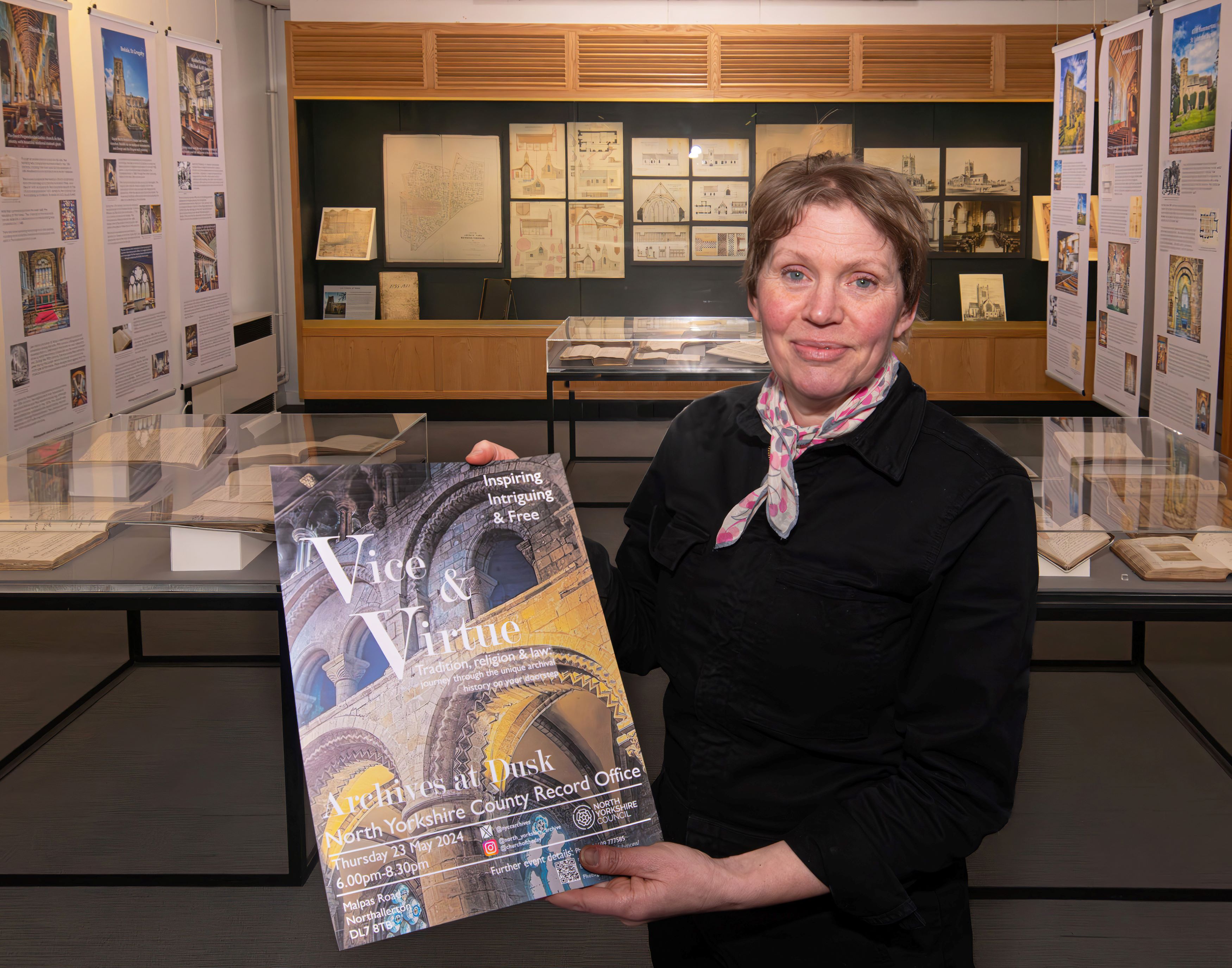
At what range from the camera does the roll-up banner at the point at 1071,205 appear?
20.2 feet

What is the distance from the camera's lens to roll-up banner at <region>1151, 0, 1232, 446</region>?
460 cm

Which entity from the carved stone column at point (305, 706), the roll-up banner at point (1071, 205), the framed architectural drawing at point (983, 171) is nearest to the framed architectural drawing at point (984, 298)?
the framed architectural drawing at point (983, 171)

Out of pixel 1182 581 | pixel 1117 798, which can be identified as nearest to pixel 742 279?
pixel 1182 581

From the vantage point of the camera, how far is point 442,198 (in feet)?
28.0

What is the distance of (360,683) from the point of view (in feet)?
3.79

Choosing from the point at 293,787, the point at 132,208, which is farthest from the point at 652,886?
the point at 132,208

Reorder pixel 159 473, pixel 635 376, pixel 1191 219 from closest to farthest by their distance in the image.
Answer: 1. pixel 159 473
2. pixel 1191 219
3. pixel 635 376

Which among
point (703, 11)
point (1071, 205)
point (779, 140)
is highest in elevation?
point (703, 11)

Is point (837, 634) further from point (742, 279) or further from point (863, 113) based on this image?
point (863, 113)

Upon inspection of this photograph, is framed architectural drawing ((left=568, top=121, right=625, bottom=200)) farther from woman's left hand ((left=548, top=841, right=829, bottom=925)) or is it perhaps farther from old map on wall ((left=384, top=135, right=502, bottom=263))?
woman's left hand ((left=548, top=841, right=829, bottom=925))

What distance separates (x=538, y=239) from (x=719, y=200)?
1.46 m

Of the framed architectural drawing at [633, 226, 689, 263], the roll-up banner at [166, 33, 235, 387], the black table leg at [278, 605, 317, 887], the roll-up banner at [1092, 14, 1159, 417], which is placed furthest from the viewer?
the framed architectural drawing at [633, 226, 689, 263]

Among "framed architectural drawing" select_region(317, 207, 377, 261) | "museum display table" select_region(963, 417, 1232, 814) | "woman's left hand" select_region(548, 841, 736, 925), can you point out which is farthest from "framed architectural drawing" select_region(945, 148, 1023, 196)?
"woman's left hand" select_region(548, 841, 736, 925)

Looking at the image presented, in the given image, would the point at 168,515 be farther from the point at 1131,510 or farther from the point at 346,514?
the point at 1131,510
